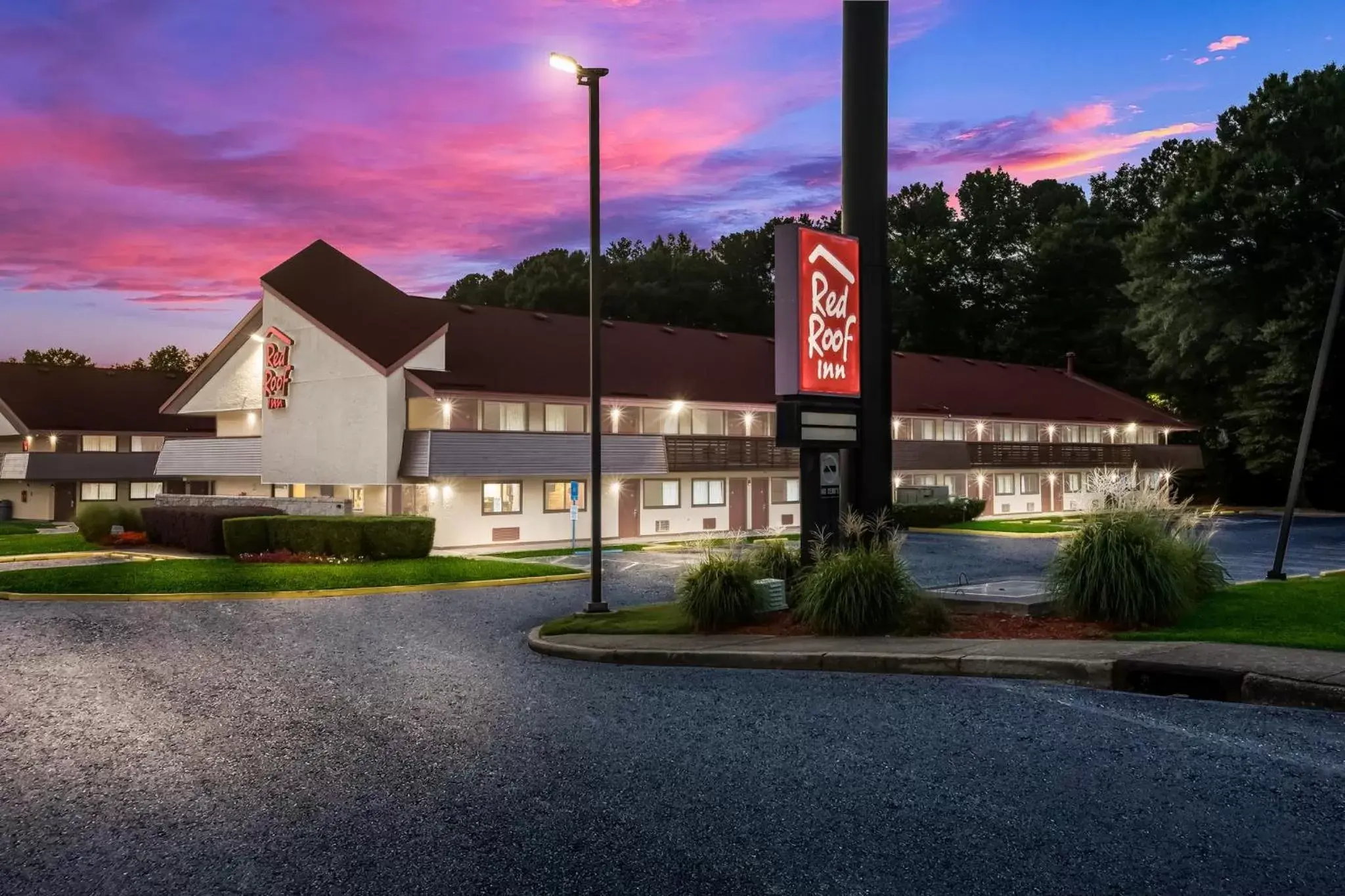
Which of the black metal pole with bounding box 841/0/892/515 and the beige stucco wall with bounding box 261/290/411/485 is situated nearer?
the black metal pole with bounding box 841/0/892/515

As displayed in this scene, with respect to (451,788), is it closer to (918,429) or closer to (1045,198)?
(918,429)

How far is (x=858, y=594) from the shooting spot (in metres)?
14.8

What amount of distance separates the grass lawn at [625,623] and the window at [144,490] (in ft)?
156

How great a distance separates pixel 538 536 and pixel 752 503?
35.2 ft

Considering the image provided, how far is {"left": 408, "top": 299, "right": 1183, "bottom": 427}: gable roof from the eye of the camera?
39.6 meters

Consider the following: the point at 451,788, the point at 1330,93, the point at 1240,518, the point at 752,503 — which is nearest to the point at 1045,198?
the point at 1330,93

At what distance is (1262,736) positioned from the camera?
9.17m

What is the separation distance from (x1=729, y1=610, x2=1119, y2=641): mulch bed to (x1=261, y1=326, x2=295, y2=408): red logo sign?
100 feet

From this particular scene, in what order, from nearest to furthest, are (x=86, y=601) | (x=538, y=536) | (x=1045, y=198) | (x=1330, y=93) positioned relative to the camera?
(x=86, y=601), (x=538, y=536), (x=1330, y=93), (x=1045, y=198)

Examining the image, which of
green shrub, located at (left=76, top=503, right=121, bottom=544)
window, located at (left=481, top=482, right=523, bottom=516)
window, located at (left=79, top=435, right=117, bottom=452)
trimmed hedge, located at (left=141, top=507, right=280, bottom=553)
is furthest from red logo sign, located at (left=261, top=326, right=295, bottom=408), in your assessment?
window, located at (left=79, top=435, right=117, bottom=452)

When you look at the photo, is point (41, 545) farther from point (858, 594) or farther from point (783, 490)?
point (858, 594)

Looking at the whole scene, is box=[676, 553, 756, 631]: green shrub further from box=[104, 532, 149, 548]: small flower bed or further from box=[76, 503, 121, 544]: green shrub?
box=[76, 503, 121, 544]: green shrub

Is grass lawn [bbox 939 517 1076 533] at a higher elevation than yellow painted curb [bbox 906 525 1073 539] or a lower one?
higher

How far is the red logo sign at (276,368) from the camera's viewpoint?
4150cm
